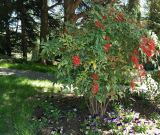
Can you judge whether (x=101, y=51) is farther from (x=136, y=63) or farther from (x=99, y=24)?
(x=136, y=63)

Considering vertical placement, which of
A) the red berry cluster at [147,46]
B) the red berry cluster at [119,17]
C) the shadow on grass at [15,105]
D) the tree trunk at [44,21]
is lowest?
the shadow on grass at [15,105]

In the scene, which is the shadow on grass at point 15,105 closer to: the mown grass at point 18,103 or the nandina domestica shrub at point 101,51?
the mown grass at point 18,103

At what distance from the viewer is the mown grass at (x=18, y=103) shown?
5391mm

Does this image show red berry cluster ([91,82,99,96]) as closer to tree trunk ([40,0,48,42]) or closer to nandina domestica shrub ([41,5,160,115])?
nandina domestica shrub ([41,5,160,115])

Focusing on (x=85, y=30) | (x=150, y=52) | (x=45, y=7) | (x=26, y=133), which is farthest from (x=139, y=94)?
(x=45, y=7)

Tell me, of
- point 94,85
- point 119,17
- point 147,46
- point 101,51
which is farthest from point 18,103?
point 147,46

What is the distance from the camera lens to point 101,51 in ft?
17.2

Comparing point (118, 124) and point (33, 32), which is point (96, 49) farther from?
point (33, 32)

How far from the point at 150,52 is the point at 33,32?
50.9 ft

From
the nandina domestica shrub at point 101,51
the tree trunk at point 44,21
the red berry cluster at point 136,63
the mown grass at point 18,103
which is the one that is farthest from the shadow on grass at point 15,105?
the tree trunk at point 44,21

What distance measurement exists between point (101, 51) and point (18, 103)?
7.15ft

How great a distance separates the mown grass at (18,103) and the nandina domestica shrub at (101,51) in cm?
91

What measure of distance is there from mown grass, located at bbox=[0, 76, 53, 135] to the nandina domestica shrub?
907mm

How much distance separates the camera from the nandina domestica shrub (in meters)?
5.37
